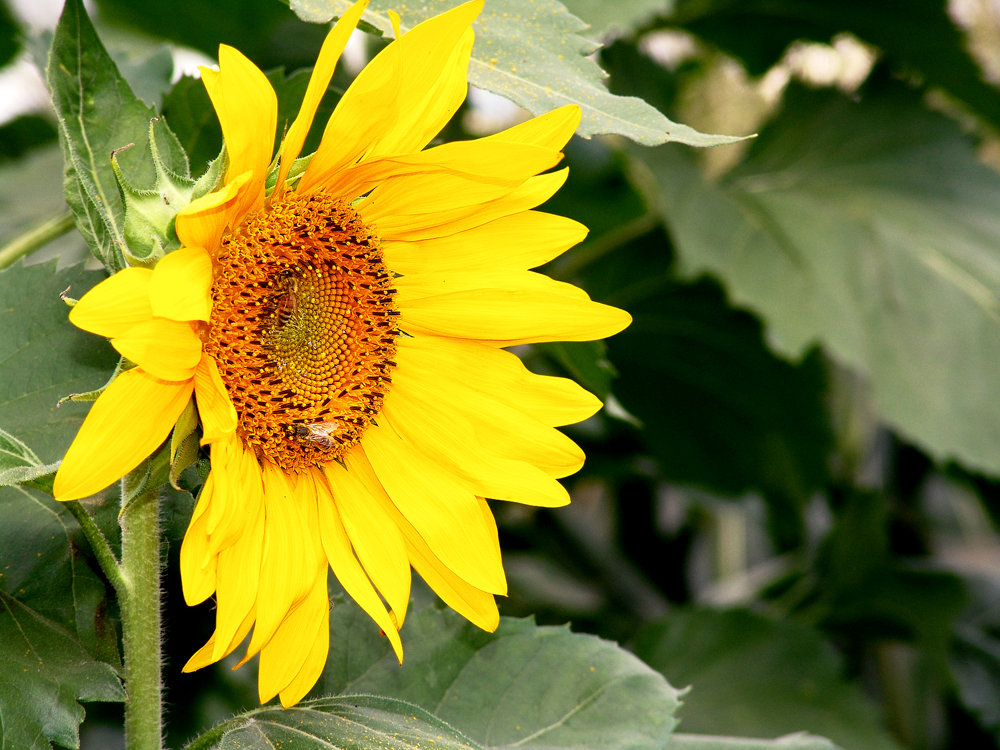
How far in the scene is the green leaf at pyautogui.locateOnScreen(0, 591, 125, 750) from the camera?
17.5 inches

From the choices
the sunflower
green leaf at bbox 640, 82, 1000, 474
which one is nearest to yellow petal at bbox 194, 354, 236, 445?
the sunflower


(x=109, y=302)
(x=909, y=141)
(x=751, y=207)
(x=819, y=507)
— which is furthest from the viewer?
(x=819, y=507)

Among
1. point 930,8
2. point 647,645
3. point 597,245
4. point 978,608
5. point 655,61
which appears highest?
point 930,8

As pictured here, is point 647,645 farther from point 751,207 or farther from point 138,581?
point 138,581

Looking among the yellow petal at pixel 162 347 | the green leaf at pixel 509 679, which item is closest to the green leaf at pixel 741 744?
the green leaf at pixel 509 679

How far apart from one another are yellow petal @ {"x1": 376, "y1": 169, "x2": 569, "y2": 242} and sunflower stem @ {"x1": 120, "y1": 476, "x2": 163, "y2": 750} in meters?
0.19

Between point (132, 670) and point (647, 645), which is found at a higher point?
point (132, 670)

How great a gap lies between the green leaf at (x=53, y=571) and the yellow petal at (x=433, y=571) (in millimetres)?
152

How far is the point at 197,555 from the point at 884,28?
1.55m

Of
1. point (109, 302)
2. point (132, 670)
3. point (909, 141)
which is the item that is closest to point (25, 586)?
point (132, 670)

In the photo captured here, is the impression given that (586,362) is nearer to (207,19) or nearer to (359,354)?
(359,354)

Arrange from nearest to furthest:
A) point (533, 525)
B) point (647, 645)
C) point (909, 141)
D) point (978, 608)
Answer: point (647, 645), point (909, 141), point (978, 608), point (533, 525)

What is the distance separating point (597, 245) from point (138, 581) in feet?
3.51

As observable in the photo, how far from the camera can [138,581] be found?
18.4 inches
